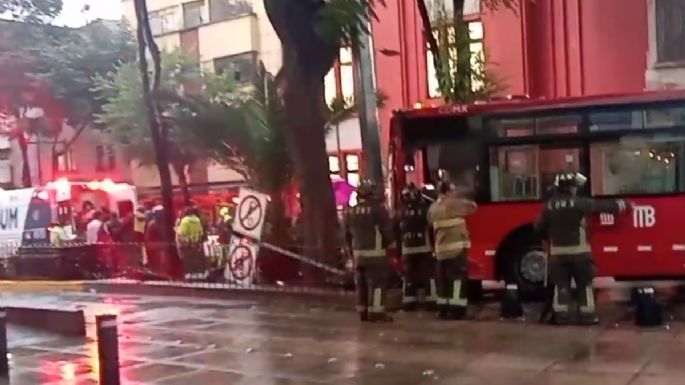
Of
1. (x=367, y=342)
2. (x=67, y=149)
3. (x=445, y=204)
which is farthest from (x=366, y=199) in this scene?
(x=67, y=149)

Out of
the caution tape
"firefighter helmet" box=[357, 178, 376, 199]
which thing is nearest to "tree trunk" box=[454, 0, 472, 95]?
the caution tape

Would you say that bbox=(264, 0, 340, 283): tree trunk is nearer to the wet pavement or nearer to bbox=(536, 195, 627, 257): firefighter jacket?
the wet pavement

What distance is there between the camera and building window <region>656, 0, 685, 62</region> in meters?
22.0

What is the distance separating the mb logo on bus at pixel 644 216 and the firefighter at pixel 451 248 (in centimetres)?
254

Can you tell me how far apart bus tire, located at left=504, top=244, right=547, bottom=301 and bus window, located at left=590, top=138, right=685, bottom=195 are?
1239 millimetres

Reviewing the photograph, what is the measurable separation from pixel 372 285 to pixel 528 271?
2904 millimetres

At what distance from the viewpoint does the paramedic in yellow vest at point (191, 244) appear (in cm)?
1947

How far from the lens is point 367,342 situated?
11.9 meters

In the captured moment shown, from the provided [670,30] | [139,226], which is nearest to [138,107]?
[139,226]

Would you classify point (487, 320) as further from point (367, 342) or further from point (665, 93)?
point (665, 93)

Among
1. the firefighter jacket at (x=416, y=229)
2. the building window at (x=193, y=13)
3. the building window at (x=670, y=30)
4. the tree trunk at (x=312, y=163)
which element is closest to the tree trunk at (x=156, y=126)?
the tree trunk at (x=312, y=163)

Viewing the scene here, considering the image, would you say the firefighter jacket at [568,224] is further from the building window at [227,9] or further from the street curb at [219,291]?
the building window at [227,9]

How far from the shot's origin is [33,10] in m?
39.6

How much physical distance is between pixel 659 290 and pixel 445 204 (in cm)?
454
